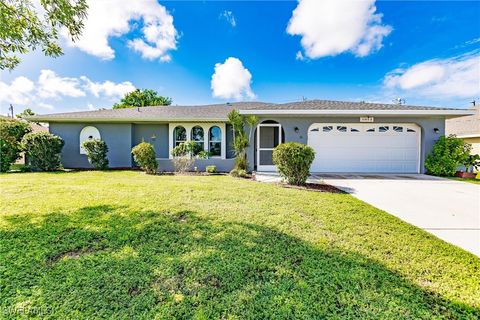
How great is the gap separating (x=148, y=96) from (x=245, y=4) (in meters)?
28.8

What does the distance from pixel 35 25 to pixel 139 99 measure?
30.7m

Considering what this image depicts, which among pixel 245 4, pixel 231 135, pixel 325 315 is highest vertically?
pixel 245 4

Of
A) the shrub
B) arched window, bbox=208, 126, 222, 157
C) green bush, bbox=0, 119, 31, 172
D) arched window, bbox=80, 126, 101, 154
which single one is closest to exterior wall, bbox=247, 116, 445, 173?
the shrub

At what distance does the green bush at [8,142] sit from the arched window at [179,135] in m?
7.23

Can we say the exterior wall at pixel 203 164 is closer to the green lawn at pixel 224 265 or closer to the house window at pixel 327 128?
the house window at pixel 327 128

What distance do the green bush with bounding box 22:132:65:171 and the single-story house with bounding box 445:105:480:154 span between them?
952 inches

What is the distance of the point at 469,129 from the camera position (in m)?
15.2

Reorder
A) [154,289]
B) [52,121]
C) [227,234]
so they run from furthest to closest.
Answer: [52,121] < [227,234] < [154,289]

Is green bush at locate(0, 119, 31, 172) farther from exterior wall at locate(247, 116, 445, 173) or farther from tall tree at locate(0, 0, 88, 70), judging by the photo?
exterior wall at locate(247, 116, 445, 173)

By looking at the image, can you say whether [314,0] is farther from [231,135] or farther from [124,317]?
[124,317]

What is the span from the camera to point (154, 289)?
7.64 ft

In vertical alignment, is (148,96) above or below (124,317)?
above

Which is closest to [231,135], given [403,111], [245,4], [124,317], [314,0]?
[245,4]

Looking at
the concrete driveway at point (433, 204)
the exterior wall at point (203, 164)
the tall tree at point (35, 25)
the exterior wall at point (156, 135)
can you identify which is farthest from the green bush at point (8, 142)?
the concrete driveway at point (433, 204)
